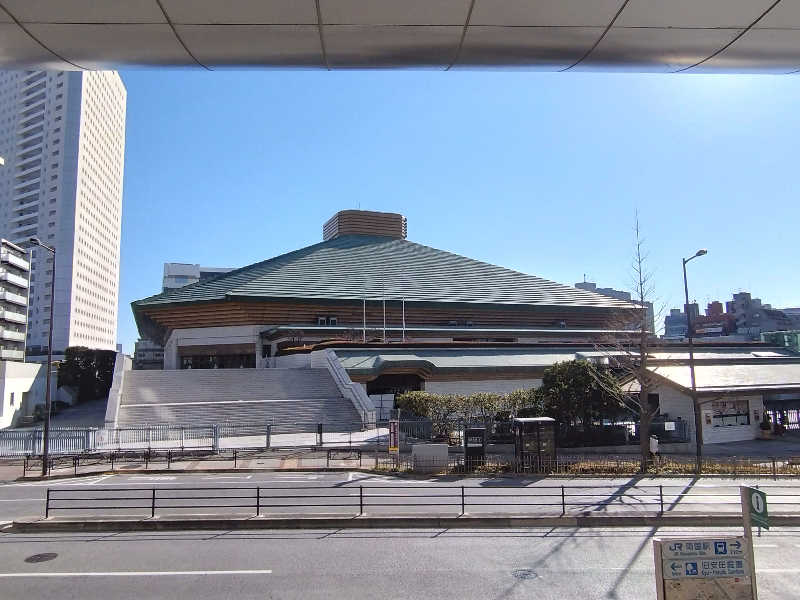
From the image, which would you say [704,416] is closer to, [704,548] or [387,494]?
[387,494]

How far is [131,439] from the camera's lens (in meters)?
31.7

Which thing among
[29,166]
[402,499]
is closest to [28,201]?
[29,166]

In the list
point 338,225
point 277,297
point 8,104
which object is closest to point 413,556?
point 277,297

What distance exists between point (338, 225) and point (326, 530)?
74.5 metres

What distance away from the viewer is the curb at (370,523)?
14.0 metres

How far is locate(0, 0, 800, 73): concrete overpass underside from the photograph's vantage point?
12.6 feet

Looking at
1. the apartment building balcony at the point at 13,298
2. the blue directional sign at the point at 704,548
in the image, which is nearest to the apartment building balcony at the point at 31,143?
the apartment building balcony at the point at 13,298

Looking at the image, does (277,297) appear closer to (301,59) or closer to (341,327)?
(341,327)

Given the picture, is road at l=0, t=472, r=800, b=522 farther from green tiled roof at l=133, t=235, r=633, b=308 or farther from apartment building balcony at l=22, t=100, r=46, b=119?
apartment building balcony at l=22, t=100, r=46, b=119

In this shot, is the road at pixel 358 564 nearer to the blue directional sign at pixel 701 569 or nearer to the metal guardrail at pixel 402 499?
the metal guardrail at pixel 402 499

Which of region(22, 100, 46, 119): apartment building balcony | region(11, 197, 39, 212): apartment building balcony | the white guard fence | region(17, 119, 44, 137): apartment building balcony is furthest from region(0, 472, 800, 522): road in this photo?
region(22, 100, 46, 119): apartment building balcony

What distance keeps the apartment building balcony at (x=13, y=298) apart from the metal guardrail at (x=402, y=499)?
190 feet

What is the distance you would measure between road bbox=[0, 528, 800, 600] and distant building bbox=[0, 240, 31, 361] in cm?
6173

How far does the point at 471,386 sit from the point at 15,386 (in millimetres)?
34351
